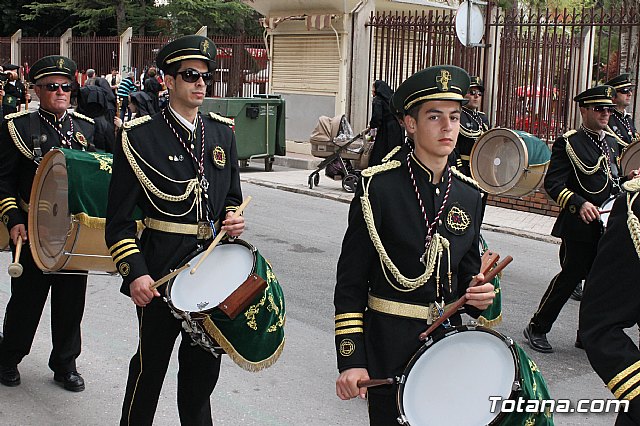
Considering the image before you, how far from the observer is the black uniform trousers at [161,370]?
4.19 m

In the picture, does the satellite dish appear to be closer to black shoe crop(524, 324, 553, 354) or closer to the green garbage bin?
the green garbage bin

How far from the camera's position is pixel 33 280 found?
5547 mm

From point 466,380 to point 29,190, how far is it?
10.9 feet

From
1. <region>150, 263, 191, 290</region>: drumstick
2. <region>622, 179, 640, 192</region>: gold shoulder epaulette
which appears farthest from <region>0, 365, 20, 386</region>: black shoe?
<region>622, 179, 640, 192</region>: gold shoulder epaulette

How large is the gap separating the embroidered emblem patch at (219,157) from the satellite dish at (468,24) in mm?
9134

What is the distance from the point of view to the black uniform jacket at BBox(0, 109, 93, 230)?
17.5ft

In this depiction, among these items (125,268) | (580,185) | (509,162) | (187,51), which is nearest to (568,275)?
(580,185)

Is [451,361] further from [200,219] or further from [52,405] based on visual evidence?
[52,405]

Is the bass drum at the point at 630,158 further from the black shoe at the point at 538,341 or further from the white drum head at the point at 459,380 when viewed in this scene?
the white drum head at the point at 459,380

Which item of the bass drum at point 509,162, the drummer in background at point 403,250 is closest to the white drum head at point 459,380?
the drummer in background at point 403,250

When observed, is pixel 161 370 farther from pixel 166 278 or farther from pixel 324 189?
pixel 324 189

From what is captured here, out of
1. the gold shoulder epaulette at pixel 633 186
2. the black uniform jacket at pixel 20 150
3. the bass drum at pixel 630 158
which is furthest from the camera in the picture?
the bass drum at pixel 630 158

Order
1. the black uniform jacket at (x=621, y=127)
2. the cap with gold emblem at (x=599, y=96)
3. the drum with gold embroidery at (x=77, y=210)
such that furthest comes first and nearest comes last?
the black uniform jacket at (x=621, y=127)
the cap with gold emblem at (x=599, y=96)
the drum with gold embroidery at (x=77, y=210)

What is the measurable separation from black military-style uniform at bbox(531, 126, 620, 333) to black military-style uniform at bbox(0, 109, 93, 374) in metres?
3.35
